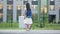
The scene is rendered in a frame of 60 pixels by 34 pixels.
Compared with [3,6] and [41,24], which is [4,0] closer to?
[3,6]

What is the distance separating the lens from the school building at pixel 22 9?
6973mm

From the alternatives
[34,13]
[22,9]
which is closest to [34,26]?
[34,13]

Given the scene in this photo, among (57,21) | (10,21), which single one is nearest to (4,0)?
(10,21)

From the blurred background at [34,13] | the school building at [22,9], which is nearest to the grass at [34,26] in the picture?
the blurred background at [34,13]

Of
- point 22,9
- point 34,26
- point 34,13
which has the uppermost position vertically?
point 22,9

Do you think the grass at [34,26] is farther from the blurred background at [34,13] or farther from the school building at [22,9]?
the school building at [22,9]

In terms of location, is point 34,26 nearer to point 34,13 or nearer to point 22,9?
point 34,13

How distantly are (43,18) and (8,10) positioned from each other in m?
1.16

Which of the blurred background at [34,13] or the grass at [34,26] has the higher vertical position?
the blurred background at [34,13]

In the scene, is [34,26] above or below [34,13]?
below

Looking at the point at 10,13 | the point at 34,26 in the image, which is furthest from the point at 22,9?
the point at 34,26

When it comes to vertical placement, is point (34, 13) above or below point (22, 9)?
Answer: below

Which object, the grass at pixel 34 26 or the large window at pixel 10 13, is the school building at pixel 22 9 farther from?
the grass at pixel 34 26

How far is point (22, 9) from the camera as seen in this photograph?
702cm
